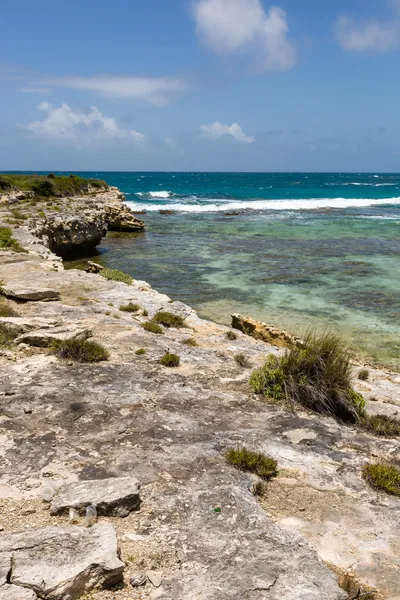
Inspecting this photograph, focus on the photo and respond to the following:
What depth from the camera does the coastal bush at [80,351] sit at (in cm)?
931

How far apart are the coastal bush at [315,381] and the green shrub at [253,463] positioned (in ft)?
7.29

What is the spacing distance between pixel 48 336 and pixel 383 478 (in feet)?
22.5

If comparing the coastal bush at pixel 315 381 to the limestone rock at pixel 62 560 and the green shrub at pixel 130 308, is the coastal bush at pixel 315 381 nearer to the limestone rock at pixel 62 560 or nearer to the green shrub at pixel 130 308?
the limestone rock at pixel 62 560

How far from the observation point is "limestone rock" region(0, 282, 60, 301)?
13133 mm

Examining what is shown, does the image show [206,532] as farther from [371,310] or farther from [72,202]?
[72,202]

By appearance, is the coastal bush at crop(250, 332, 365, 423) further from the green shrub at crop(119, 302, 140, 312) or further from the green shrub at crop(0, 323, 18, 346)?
the green shrub at crop(119, 302, 140, 312)

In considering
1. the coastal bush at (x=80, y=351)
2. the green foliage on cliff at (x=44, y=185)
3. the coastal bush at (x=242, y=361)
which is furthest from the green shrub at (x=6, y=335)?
the green foliage on cliff at (x=44, y=185)

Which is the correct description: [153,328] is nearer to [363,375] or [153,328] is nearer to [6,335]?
[6,335]

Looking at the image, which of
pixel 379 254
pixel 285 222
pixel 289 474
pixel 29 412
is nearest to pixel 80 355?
pixel 29 412

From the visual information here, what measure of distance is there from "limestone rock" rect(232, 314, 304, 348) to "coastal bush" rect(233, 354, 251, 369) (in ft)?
13.0

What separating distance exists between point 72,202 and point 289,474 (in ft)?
117

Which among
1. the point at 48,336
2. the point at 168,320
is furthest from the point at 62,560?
the point at 168,320

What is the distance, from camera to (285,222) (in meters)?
53.3

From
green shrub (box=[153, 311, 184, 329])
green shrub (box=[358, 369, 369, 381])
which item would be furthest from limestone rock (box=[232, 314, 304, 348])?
green shrub (box=[358, 369, 369, 381])
